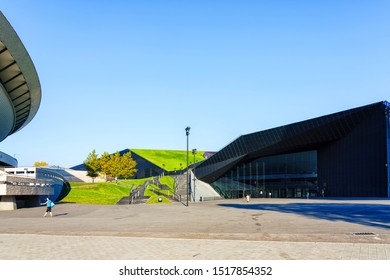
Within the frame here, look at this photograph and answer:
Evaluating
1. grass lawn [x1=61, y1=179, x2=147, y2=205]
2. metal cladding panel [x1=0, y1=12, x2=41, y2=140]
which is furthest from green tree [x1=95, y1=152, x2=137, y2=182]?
metal cladding panel [x1=0, y1=12, x2=41, y2=140]

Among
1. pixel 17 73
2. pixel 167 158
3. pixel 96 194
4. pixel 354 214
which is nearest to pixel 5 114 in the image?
pixel 17 73

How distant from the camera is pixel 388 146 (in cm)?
5025

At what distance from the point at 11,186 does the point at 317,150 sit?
1798 inches

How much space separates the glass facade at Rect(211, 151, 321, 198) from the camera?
6366cm

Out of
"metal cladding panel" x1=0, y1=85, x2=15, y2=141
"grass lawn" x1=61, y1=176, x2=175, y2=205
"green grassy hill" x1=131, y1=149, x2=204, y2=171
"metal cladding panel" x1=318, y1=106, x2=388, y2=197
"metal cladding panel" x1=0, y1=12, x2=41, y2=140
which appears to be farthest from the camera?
"green grassy hill" x1=131, y1=149, x2=204, y2=171

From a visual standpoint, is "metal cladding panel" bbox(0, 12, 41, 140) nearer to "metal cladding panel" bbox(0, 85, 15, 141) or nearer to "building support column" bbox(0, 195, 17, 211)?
"metal cladding panel" bbox(0, 85, 15, 141)

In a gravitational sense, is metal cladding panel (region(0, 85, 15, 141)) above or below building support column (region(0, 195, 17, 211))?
above

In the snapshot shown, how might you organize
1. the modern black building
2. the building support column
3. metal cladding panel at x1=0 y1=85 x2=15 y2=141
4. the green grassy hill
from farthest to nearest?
the green grassy hill
the modern black building
the building support column
metal cladding panel at x1=0 y1=85 x2=15 y2=141

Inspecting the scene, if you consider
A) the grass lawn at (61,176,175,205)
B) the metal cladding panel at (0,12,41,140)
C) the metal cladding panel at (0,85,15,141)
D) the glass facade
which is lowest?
the grass lawn at (61,176,175,205)

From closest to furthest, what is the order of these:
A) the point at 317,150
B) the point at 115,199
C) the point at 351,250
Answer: the point at 351,250, the point at 115,199, the point at 317,150

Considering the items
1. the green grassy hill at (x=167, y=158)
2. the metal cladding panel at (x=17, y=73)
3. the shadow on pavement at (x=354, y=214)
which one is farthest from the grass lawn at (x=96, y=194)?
the green grassy hill at (x=167, y=158)

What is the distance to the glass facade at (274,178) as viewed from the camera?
63656 mm

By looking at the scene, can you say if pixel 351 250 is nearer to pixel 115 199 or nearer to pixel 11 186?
pixel 11 186
